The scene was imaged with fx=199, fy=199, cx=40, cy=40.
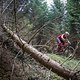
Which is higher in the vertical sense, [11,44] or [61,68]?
[11,44]

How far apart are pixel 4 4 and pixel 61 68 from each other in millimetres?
3347

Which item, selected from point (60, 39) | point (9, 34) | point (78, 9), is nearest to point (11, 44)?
point (9, 34)

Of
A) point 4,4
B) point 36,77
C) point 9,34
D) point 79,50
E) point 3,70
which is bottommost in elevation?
point 36,77

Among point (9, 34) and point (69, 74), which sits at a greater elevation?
point (9, 34)

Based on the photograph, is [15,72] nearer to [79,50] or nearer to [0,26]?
[0,26]

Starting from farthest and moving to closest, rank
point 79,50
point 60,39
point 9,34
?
1. point 60,39
2. point 9,34
3. point 79,50

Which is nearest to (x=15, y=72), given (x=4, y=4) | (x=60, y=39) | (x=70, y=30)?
(x=4, y=4)

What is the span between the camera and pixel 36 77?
214 inches

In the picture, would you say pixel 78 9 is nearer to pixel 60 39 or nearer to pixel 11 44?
pixel 60 39

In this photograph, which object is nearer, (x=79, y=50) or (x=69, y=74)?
(x=69, y=74)

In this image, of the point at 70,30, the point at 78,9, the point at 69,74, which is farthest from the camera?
the point at 70,30

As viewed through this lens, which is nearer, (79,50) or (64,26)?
(79,50)

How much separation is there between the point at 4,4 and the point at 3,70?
7.49ft

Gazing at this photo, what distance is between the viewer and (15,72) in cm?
525
